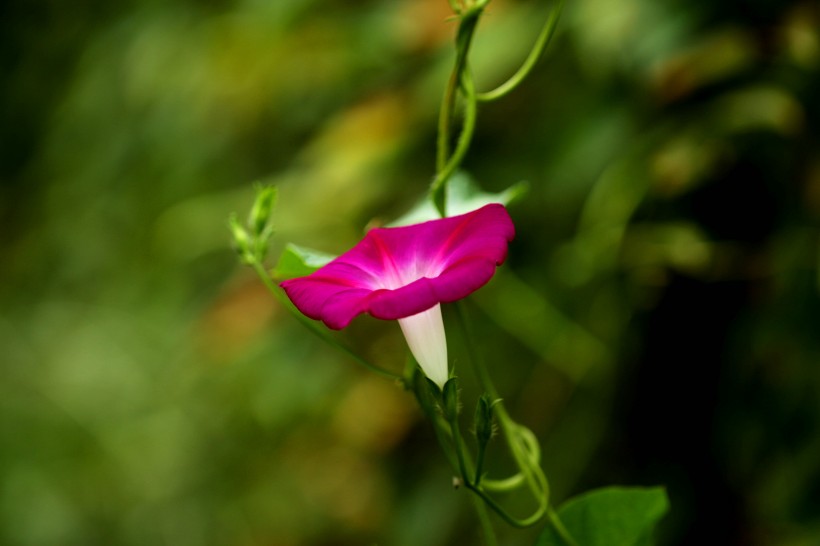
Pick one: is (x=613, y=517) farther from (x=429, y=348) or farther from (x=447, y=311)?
(x=447, y=311)

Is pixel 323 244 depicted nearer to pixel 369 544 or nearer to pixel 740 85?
pixel 369 544

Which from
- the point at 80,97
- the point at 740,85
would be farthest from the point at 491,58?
the point at 80,97

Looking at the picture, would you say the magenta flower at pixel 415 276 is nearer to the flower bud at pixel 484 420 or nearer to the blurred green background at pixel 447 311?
the flower bud at pixel 484 420

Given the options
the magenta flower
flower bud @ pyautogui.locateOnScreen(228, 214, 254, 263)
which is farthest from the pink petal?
flower bud @ pyautogui.locateOnScreen(228, 214, 254, 263)

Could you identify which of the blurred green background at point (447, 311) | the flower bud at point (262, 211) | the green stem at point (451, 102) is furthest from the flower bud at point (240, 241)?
the blurred green background at point (447, 311)

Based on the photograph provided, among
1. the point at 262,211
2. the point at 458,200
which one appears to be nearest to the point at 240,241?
the point at 262,211

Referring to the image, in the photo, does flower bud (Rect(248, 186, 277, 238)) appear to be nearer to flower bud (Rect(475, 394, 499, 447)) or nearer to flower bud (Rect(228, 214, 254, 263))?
flower bud (Rect(228, 214, 254, 263))
